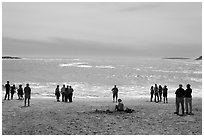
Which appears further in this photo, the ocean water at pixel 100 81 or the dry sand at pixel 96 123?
the ocean water at pixel 100 81

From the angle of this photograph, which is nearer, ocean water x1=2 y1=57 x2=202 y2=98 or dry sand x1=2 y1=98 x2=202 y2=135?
dry sand x1=2 y1=98 x2=202 y2=135

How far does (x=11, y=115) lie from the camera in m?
14.2

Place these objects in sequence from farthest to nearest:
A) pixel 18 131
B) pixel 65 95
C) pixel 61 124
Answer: pixel 65 95, pixel 61 124, pixel 18 131

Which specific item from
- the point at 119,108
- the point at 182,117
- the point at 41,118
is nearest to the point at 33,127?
the point at 41,118

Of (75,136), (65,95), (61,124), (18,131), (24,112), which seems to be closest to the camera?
(75,136)

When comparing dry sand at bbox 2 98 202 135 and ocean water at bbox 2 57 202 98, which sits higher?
ocean water at bbox 2 57 202 98

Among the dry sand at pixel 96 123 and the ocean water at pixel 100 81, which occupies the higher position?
the ocean water at pixel 100 81

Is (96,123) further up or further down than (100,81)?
further down

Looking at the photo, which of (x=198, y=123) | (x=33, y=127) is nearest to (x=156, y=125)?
(x=198, y=123)

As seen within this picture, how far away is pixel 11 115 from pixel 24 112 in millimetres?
1057

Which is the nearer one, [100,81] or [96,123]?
[96,123]

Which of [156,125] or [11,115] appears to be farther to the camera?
[11,115]

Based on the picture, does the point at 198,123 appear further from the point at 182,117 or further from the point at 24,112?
the point at 24,112

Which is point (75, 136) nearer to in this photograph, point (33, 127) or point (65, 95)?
point (33, 127)
